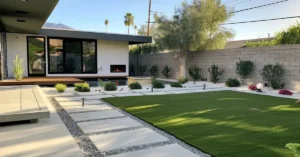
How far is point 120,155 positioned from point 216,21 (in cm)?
1424

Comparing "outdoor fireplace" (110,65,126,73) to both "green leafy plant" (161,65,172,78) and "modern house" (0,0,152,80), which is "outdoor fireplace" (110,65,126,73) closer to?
"modern house" (0,0,152,80)

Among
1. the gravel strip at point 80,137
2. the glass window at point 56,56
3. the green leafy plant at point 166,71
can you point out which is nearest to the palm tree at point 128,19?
the green leafy plant at point 166,71

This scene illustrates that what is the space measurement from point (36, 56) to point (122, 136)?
11083 millimetres

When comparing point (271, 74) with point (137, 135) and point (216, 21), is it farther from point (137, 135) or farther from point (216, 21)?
point (137, 135)

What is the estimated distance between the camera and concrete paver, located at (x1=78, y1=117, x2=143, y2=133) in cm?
385

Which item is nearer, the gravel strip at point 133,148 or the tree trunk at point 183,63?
the gravel strip at point 133,148

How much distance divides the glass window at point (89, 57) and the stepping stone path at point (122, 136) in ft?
29.7

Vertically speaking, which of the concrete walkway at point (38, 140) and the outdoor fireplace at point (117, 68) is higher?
the outdoor fireplace at point (117, 68)

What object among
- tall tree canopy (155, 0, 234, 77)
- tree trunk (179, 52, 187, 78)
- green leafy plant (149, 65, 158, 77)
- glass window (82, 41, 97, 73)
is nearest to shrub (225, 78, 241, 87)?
tall tree canopy (155, 0, 234, 77)

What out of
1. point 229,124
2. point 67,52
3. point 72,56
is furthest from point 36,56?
point 229,124

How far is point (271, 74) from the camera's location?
9570mm

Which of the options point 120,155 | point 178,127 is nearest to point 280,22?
point 178,127

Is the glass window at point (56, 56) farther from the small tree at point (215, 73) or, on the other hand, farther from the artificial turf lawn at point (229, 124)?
the small tree at point (215, 73)

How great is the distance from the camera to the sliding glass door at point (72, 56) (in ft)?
42.6
